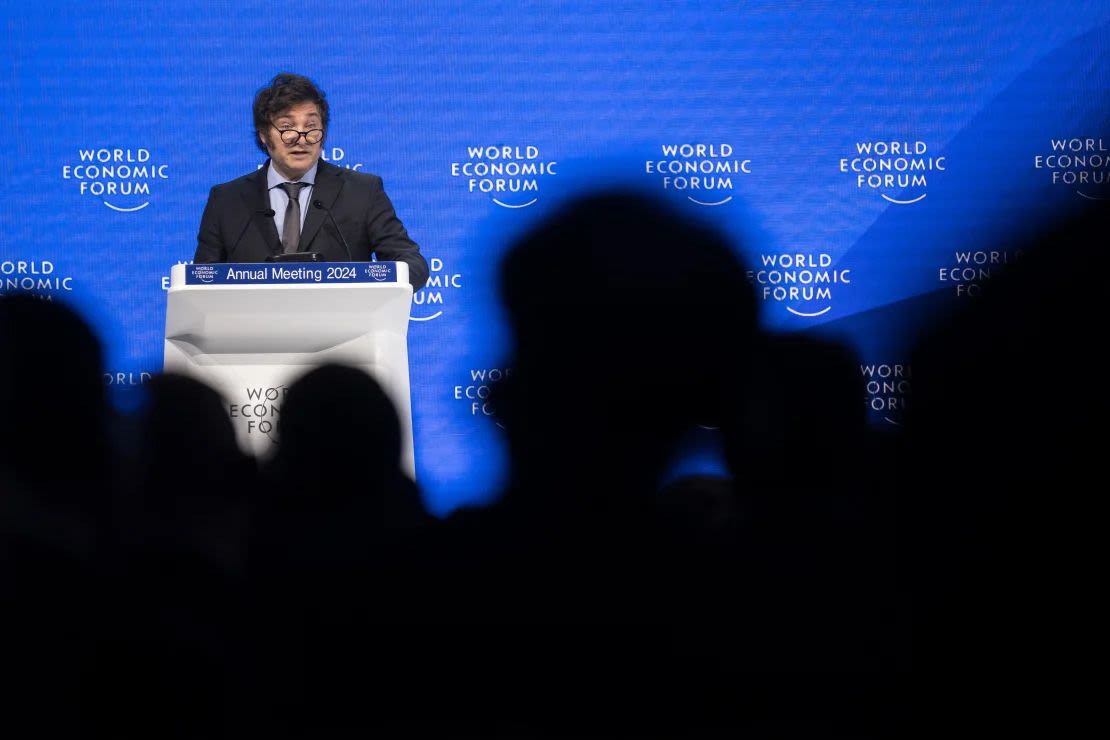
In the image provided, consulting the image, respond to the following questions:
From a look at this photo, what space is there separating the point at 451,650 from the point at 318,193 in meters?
1.57

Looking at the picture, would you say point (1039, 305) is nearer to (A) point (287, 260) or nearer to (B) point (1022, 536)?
(B) point (1022, 536)

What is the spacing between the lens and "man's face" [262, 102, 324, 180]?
9.43 ft

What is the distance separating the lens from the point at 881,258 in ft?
11.9

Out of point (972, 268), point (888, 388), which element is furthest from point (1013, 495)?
point (972, 268)

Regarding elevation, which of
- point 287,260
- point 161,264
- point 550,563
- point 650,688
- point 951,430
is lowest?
A: point 650,688

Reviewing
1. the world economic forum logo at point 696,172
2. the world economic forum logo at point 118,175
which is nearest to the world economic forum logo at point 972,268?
the world economic forum logo at point 696,172

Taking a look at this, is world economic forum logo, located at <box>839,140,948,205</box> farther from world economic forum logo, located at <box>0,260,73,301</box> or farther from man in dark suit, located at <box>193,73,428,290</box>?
world economic forum logo, located at <box>0,260,73,301</box>

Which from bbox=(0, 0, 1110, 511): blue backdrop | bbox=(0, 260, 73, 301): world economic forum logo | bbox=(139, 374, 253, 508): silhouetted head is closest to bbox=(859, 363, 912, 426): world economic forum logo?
bbox=(0, 0, 1110, 511): blue backdrop

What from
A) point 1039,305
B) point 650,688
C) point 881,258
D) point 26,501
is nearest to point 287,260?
point 26,501

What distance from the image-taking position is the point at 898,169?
3.61m

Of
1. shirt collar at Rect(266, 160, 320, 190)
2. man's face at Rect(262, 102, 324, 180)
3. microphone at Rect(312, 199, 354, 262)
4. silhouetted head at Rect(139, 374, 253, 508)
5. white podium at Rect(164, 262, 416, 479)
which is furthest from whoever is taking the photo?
shirt collar at Rect(266, 160, 320, 190)

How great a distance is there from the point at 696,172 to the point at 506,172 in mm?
631

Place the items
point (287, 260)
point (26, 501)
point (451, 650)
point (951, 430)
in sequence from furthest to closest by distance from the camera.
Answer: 1. point (951, 430)
2. point (287, 260)
3. point (26, 501)
4. point (451, 650)

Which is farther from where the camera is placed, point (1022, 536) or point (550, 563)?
point (1022, 536)
